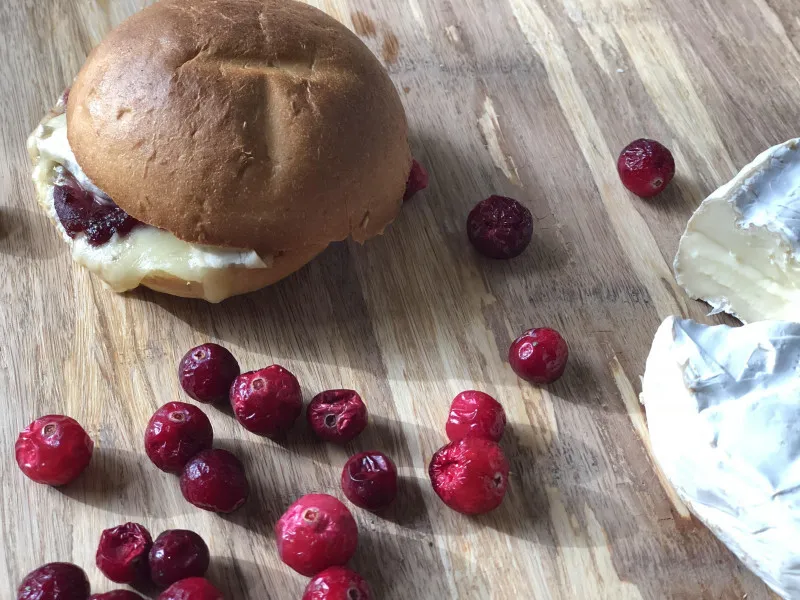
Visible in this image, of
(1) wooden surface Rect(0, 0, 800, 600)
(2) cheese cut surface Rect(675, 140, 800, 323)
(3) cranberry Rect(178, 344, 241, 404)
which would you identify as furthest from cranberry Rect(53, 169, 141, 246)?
(2) cheese cut surface Rect(675, 140, 800, 323)

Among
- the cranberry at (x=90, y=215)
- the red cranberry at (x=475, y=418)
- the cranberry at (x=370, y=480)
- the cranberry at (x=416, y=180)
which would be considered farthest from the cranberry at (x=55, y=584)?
the cranberry at (x=416, y=180)

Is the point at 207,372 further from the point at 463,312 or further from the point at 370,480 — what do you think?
the point at 463,312

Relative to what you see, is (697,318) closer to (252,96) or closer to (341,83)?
(341,83)

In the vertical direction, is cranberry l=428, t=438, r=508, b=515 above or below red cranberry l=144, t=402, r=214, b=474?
below

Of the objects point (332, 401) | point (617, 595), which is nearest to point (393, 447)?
point (332, 401)

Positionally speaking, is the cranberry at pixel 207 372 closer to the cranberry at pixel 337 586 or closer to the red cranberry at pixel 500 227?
the cranberry at pixel 337 586

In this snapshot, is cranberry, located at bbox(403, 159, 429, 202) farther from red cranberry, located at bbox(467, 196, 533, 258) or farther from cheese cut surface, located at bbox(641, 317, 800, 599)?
cheese cut surface, located at bbox(641, 317, 800, 599)

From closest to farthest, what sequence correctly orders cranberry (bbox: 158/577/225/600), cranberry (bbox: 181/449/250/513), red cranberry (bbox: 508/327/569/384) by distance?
cranberry (bbox: 158/577/225/600) → cranberry (bbox: 181/449/250/513) → red cranberry (bbox: 508/327/569/384)
